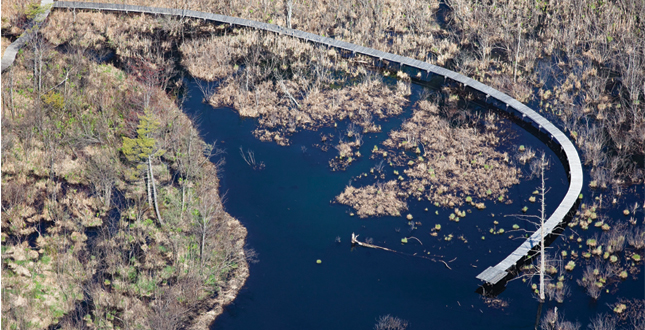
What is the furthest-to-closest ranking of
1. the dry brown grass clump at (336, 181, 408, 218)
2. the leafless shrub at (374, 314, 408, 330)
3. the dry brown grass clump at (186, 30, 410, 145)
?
the dry brown grass clump at (186, 30, 410, 145), the dry brown grass clump at (336, 181, 408, 218), the leafless shrub at (374, 314, 408, 330)

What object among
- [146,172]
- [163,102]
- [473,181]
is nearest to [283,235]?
[146,172]

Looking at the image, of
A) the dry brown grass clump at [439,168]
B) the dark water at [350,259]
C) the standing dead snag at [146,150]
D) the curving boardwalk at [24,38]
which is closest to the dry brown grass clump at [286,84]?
the dry brown grass clump at [439,168]

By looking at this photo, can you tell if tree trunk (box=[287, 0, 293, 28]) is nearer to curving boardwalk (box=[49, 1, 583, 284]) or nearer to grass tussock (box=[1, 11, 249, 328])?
curving boardwalk (box=[49, 1, 583, 284])

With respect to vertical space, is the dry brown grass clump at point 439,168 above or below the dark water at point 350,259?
above

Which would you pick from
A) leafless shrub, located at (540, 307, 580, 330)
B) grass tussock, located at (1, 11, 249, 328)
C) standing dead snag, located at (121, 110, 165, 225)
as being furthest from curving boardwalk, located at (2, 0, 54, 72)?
leafless shrub, located at (540, 307, 580, 330)

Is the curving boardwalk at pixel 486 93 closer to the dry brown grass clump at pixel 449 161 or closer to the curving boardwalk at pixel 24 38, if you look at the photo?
the curving boardwalk at pixel 24 38

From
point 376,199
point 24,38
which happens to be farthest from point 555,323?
point 24,38
